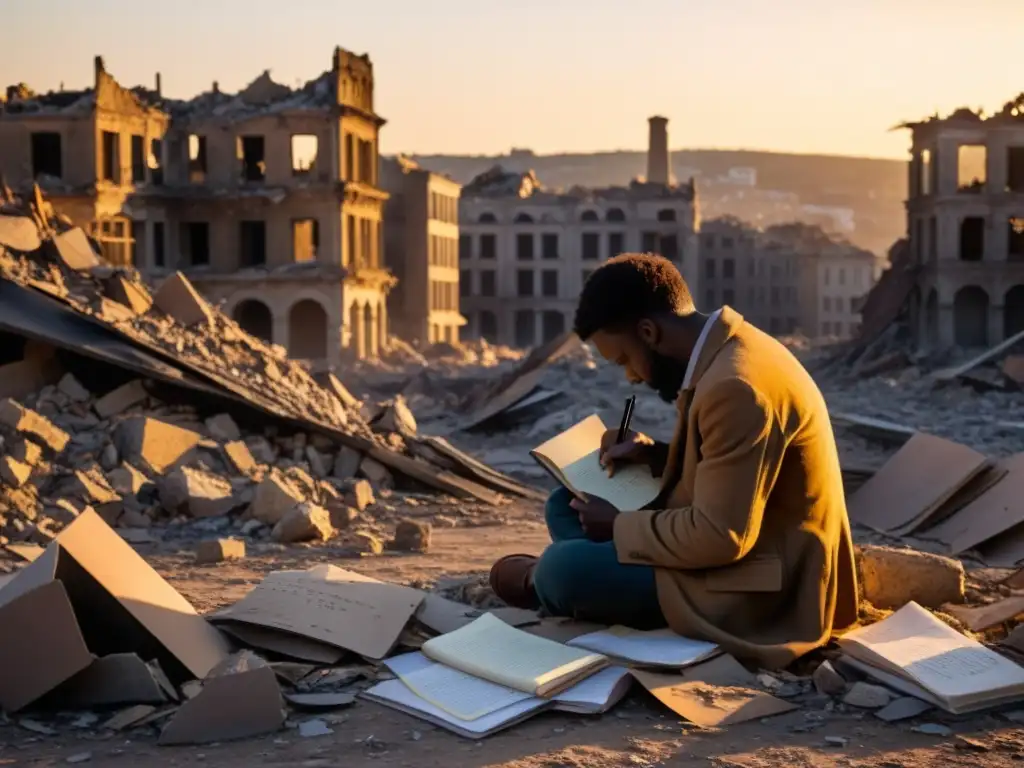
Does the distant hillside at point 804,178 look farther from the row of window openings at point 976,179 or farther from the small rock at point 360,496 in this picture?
the small rock at point 360,496

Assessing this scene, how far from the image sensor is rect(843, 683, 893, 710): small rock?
445 cm

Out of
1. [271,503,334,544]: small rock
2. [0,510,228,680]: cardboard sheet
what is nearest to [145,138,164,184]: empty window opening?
[271,503,334,544]: small rock

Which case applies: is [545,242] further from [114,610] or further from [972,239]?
[114,610]

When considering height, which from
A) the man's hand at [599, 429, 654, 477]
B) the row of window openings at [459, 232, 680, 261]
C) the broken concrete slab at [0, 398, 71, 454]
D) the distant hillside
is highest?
the distant hillside

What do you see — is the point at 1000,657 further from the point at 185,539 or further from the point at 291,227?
the point at 291,227

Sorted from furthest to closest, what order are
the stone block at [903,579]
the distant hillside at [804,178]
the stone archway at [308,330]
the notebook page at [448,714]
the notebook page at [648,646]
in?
the distant hillside at [804,178] < the stone archway at [308,330] < the stone block at [903,579] < the notebook page at [648,646] < the notebook page at [448,714]

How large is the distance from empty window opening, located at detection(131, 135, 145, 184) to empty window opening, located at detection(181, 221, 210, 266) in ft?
7.44

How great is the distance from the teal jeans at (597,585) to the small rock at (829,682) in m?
0.62

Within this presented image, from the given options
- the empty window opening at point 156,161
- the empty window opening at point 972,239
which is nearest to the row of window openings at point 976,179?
the empty window opening at point 972,239

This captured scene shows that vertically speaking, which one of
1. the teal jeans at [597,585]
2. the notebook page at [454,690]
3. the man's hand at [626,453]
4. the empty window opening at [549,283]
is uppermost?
the empty window opening at [549,283]

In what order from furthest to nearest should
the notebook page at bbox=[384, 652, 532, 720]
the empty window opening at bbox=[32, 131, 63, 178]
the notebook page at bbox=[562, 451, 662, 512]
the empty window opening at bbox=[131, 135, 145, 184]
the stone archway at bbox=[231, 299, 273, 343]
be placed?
the stone archway at bbox=[231, 299, 273, 343], the empty window opening at bbox=[131, 135, 145, 184], the empty window opening at bbox=[32, 131, 63, 178], the notebook page at bbox=[562, 451, 662, 512], the notebook page at bbox=[384, 652, 532, 720]

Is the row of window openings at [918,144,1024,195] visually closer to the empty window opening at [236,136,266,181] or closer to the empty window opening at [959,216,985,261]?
the empty window opening at [959,216,985,261]

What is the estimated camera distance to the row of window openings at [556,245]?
220ft

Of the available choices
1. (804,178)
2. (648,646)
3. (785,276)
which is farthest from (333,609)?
(804,178)
